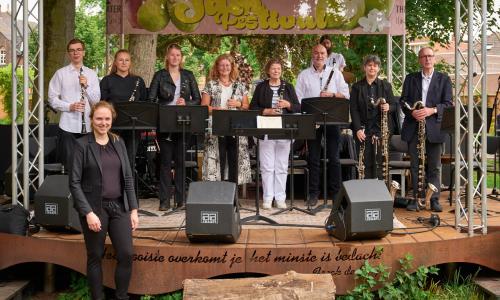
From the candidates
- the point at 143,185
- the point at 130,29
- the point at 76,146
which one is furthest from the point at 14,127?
the point at 130,29

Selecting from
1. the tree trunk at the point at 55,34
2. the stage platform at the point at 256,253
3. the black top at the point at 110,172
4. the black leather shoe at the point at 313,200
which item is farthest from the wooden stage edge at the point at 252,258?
the tree trunk at the point at 55,34

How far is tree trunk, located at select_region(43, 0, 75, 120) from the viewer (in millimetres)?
12289

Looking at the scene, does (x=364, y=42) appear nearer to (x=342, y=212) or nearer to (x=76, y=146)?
(x=342, y=212)

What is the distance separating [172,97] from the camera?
8195 mm

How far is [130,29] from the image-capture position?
396 inches

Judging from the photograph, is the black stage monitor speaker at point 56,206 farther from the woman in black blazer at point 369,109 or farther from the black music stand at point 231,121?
the woman in black blazer at point 369,109

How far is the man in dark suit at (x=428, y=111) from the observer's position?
805 cm

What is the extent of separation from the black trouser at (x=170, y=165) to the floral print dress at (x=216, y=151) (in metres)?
0.43

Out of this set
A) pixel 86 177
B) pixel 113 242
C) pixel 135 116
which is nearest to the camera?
pixel 86 177

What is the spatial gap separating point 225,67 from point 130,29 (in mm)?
2446

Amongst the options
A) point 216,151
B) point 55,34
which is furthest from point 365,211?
point 55,34

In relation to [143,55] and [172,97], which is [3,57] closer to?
[143,55]

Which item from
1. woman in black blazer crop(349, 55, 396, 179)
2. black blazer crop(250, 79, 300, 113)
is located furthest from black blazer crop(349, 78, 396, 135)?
black blazer crop(250, 79, 300, 113)

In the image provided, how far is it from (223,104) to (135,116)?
119 cm
